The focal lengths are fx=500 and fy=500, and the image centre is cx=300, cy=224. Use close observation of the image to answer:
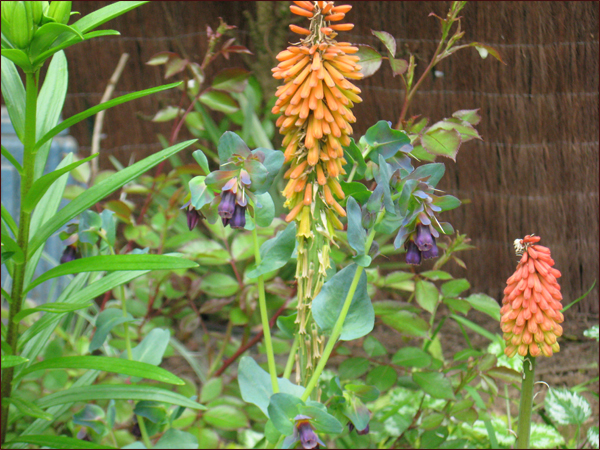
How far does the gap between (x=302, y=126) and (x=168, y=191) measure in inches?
38.3

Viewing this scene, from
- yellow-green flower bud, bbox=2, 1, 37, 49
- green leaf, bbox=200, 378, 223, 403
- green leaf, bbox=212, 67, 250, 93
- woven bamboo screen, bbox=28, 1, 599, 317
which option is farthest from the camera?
woven bamboo screen, bbox=28, 1, 599, 317

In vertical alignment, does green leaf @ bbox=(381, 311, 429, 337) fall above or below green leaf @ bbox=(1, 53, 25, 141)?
below

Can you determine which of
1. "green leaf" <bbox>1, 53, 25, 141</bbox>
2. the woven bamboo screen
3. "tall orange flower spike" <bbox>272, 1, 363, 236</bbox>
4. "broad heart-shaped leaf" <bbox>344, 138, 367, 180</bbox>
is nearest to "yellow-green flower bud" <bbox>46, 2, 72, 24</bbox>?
"green leaf" <bbox>1, 53, 25, 141</bbox>

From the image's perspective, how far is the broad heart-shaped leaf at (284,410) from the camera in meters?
0.52

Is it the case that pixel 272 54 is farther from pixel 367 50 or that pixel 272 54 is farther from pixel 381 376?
pixel 381 376

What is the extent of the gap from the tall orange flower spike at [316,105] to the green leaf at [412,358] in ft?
1.40

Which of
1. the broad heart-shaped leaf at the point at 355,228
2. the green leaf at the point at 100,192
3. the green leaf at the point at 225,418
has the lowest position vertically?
the green leaf at the point at 225,418

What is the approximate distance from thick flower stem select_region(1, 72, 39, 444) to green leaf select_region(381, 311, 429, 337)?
1.82 ft

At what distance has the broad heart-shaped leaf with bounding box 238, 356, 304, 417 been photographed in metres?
0.58

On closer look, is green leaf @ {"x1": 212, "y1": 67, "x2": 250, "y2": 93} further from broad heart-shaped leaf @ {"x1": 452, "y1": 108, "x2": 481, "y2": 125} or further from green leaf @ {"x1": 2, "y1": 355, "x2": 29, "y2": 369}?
green leaf @ {"x1": 2, "y1": 355, "x2": 29, "y2": 369}

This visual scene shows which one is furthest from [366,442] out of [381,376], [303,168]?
[303,168]

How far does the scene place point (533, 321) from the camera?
0.55m

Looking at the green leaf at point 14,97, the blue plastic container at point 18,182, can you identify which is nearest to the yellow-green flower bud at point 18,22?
the green leaf at point 14,97

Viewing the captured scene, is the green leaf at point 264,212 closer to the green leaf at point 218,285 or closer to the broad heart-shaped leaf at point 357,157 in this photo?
the broad heart-shaped leaf at point 357,157
